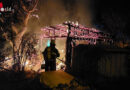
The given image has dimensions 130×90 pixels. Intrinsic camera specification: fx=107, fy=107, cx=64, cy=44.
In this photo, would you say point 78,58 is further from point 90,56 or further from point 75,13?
point 75,13

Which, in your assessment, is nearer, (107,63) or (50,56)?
(107,63)

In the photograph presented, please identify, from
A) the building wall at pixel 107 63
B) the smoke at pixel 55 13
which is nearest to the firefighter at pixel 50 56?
the building wall at pixel 107 63

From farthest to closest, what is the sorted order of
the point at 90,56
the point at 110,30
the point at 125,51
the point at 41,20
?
the point at 110,30 → the point at 41,20 → the point at 90,56 → the point at 125,51

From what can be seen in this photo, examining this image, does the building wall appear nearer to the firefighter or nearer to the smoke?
the firefighter

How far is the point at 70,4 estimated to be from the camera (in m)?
26.0

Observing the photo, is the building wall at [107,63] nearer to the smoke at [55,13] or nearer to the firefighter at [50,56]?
the firefighter at [50,56]

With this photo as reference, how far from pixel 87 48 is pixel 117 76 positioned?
77.2 inches

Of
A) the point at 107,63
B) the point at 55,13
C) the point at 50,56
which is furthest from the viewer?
the point at 55,13

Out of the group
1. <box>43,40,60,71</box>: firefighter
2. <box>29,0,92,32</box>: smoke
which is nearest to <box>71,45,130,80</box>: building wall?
<box>43,40,60,71</box>: firefighter

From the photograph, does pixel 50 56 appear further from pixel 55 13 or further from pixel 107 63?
pixel 55 13

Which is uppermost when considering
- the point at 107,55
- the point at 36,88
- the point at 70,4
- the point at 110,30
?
the point at 70,4

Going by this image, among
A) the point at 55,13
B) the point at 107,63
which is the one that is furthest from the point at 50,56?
the point at 55,13

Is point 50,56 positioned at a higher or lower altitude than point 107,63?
higher

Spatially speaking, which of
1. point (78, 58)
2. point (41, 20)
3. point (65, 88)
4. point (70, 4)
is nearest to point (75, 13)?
point (70, 4)
